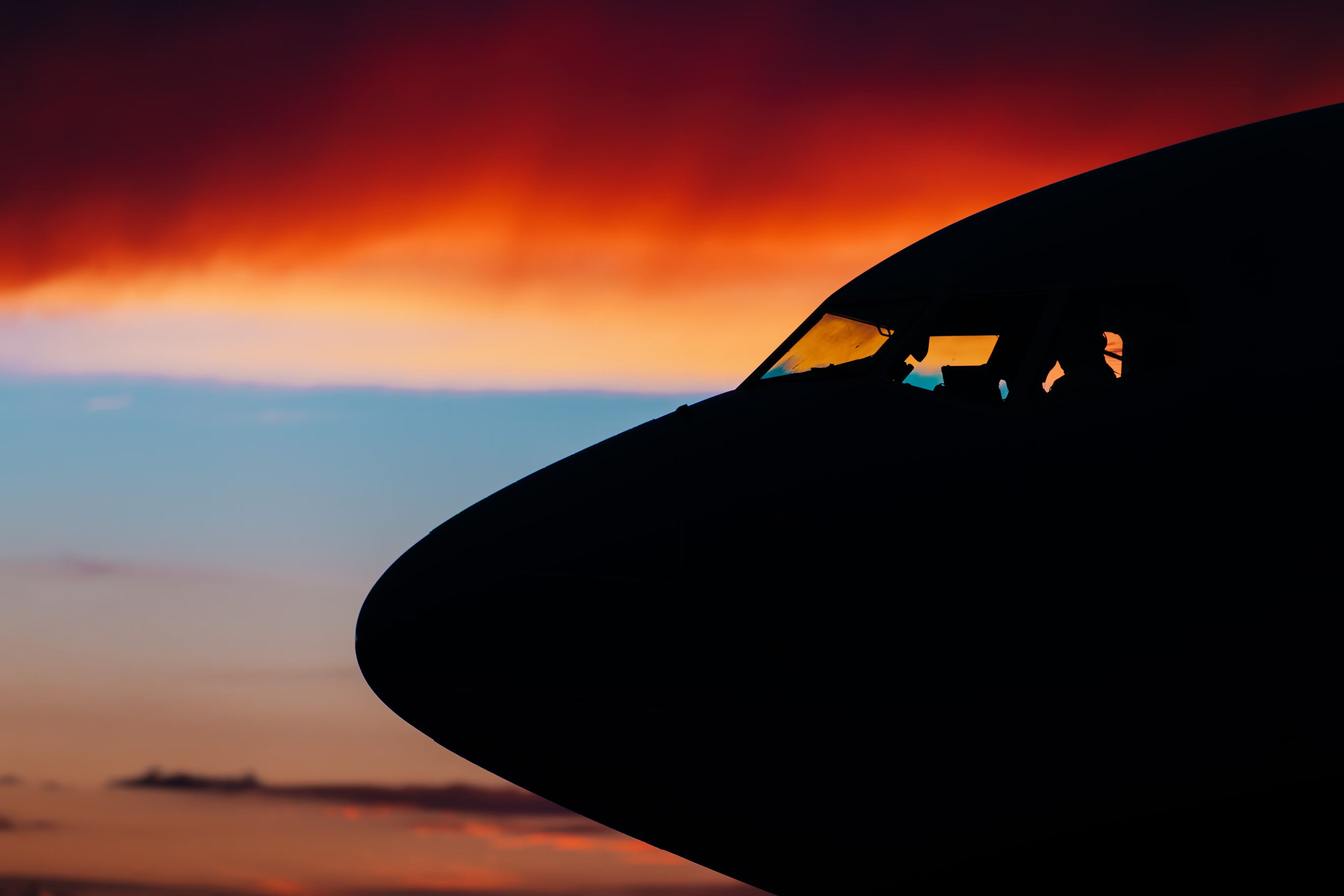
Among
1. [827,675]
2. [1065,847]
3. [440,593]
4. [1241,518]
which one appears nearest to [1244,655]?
[1241,518]

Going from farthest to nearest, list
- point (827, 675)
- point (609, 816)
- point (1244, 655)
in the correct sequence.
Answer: point (609, 816) < point (827, 675) < point (1244, 655)

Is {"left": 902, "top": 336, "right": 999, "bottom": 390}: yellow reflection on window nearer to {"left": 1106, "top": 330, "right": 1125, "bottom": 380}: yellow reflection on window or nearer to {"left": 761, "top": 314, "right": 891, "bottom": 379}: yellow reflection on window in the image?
{"left": 761, "top": 314, "right": 891, "bottom": 379}: yellow reflection on window

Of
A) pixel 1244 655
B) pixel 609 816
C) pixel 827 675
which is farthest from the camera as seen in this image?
pixel 609 816

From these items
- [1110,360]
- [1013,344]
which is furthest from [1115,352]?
[1013,344]

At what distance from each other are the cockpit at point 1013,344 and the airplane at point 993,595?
30 millimetres

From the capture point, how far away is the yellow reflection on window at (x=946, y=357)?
11.4 m

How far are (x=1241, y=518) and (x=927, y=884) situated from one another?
3.64 m

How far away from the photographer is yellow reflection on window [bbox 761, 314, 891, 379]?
12.2 m

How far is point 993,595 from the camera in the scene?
10.4 meters

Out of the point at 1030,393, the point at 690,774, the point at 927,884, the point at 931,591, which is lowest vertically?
the point at 927,884

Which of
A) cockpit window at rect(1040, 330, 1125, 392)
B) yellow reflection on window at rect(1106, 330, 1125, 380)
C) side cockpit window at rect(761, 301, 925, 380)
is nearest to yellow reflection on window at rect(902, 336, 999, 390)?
side cockpit window at rect(761, 301, 925, 380)

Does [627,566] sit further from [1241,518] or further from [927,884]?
[1241,518]

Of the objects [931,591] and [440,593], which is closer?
[931,591]

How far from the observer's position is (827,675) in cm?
1062
